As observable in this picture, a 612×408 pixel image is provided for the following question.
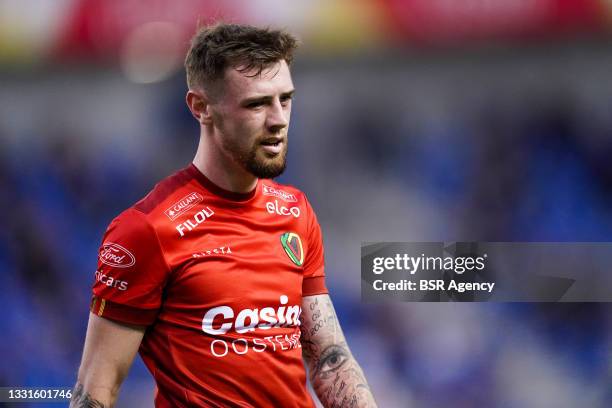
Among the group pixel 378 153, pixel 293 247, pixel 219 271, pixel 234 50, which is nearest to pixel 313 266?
pixel 293 247

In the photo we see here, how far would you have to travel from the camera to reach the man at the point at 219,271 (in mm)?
1771

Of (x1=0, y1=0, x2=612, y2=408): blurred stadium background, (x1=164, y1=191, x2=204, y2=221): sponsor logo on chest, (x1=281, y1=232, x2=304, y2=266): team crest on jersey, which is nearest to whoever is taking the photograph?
(x1=164, y1=191, x2=204, y2=221): sponsor logo on chest

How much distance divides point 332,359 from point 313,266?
0.23m

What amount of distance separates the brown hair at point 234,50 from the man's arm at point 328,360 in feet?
1.90

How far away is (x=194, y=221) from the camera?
1861 mm

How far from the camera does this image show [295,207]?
2.07m

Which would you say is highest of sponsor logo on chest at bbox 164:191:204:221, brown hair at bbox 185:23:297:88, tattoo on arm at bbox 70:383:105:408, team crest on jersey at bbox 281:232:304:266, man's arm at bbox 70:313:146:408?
brown hair at bbox 185:23:297:88

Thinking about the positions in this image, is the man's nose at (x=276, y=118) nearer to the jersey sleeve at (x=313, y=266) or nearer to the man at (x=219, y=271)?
the man at (x=219, y=271)

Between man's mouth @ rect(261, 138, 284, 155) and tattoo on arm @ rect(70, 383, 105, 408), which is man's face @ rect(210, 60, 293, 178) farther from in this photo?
tattoo on arm @ rect(70, 383, 105, 408)

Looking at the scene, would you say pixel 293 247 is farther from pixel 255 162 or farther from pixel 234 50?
pixel 234 50

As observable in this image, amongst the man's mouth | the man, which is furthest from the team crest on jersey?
the man's mouth

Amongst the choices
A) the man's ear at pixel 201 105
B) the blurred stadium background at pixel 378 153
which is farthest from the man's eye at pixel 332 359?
the blurred stadium background at pixel 378 153

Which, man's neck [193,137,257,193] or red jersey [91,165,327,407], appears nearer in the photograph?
red jersey [91,165,327,407]

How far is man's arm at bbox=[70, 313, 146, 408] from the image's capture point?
1745mm
